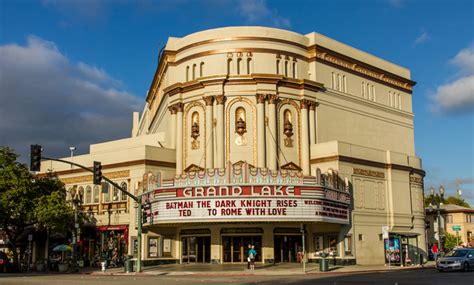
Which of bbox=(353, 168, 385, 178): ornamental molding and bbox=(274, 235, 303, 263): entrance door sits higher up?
bbox=(353, 168, 385, 178): ornamental molding

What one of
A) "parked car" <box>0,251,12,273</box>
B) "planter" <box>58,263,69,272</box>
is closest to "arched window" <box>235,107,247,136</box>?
"planter" <box>58,263,69,272</box>

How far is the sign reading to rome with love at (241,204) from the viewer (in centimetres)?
4366

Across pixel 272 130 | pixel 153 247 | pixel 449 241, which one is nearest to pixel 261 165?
pixel 272 130

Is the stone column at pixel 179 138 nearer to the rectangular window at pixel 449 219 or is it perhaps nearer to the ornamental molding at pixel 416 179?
the ornamental molding at pixel 416 179

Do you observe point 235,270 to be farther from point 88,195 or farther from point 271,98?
point 88,195

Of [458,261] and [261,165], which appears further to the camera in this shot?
[261,165]

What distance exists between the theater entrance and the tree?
1070cm

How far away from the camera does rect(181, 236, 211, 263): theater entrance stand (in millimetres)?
49344

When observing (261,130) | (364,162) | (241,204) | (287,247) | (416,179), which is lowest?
(287,247)

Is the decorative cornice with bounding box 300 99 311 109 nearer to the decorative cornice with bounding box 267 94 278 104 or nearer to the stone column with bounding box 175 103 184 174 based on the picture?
the decorative cornice with bounding box 267 94 278 104

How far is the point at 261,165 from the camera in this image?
50.2 metres

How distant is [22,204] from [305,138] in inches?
1006

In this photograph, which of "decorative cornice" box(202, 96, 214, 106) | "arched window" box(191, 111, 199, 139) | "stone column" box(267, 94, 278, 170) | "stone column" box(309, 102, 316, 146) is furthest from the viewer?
"stone column" box(309, 102, 316, 146)

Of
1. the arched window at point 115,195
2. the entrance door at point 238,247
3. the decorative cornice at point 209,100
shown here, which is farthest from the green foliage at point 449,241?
the arched window at point 115,195
